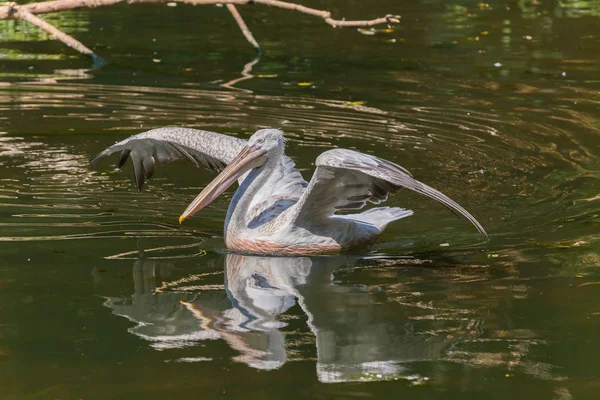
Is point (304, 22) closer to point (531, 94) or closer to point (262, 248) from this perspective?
point (531, 94)

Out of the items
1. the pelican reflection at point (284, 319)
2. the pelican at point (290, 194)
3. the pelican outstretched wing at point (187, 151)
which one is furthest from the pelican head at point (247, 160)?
the pelican reflection at point (284, 319)

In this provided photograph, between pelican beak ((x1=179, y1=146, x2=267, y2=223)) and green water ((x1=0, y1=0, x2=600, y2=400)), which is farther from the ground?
pelican beak ((x1=179, y1=146, x2=267, y2=223))

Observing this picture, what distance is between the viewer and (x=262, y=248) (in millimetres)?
7652

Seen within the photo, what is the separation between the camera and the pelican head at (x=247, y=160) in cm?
764

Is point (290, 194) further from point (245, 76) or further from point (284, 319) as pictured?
point (245, 76)

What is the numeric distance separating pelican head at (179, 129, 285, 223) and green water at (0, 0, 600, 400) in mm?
381

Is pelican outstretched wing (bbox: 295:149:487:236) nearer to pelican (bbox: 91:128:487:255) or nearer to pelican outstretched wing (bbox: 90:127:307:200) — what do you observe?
pelican (bbox: 91:128:487:255)

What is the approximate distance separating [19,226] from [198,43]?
8001mm

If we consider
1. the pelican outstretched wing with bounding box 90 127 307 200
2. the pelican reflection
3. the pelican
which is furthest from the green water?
the pelican outstretched wing with bounding box 90 127 307 200

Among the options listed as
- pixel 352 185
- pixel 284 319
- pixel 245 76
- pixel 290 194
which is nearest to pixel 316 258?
pixel 352 185

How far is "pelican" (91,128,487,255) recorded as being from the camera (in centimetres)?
702

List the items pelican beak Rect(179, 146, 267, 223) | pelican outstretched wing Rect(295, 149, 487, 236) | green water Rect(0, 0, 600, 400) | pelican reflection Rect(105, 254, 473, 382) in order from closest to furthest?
green water Rect(0, 0, 600, 400)
pelican reflection Rect(105, 254, 473, 382)
pelican outstretched wing Rect(295, 149, 487, 236)
pelican beak Rect(179, 146, 267, 223)

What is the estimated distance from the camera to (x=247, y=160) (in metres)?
7.80

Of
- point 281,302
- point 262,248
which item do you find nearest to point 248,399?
point 281,302
